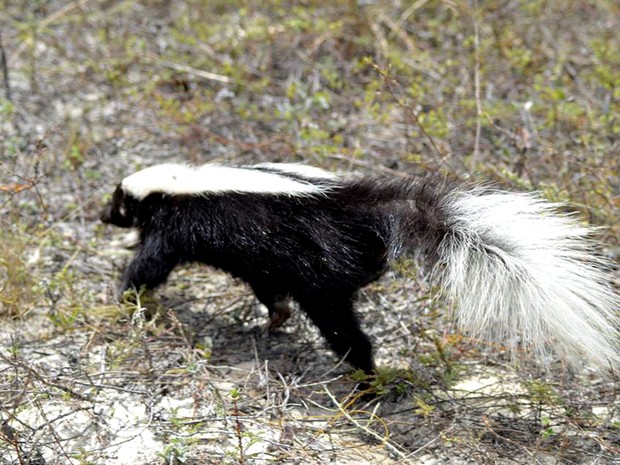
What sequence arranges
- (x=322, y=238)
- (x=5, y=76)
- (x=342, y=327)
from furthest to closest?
1. (x=5, y=76)
2. (x=342, y=327)
3. (x=322, y=238)

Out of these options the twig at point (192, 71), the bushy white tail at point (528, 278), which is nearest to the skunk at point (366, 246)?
the bushy white tail at point (528, 278)

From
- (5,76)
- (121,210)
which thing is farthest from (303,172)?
→ (5,76)

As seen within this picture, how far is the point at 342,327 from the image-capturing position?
4.35m

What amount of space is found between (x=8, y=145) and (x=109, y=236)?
1.37 meters

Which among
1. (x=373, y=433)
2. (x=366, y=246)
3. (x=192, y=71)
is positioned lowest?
(x=373, y=433)

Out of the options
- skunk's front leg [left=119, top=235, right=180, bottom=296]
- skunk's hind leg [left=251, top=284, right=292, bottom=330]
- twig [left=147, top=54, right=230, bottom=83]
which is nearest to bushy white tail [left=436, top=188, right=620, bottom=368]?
skunk's hind leg [left=251, top=284, right=292, bottom=330]

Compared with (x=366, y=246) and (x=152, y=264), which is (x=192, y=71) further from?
(x=366, y=246)

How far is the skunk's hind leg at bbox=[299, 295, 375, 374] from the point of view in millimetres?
4344

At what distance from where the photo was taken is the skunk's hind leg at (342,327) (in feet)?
14.3

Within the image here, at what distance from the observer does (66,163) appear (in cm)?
633

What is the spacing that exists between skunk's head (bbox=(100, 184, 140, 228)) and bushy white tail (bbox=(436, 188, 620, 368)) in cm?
212

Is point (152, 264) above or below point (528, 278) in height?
below

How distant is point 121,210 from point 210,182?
0.93 metres

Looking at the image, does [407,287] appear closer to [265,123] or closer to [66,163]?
[265,123]
